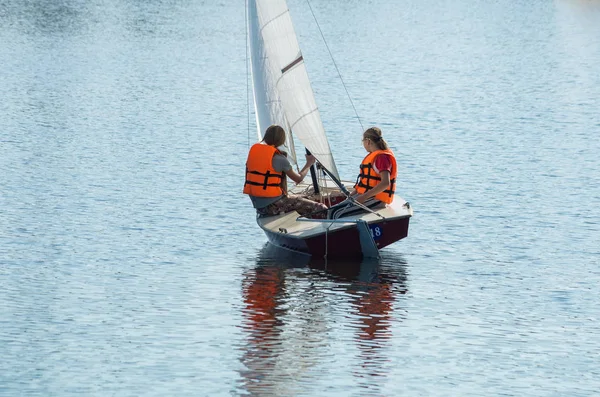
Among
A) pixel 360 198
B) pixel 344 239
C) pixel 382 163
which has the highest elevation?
pixel 382 163

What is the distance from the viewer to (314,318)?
16094 mm

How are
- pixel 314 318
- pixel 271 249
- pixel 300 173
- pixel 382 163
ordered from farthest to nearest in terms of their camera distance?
1. pixel 271 249
2. pixel 300 173
3. pixel 382 163
4. pixel 314 318

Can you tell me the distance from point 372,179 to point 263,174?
5.39ft

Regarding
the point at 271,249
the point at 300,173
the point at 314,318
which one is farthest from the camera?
A: the point at 271,249

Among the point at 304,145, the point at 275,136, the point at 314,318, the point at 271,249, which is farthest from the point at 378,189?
the point at 314,318

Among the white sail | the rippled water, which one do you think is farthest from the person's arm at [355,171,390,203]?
the white sail

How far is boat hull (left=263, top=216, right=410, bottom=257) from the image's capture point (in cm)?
1844

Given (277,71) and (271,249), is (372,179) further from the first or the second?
(277,71)

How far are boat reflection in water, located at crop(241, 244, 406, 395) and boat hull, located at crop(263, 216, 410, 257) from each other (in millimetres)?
178

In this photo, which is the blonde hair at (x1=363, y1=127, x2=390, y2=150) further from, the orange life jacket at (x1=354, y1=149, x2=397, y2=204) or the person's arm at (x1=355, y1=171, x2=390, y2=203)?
the person's arm at (x1=355, y1=171, x2=390, y2=203)

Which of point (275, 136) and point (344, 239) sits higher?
point (275, 136)

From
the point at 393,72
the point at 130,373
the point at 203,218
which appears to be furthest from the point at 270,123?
the point at 393,72

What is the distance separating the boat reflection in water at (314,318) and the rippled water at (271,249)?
4 cm

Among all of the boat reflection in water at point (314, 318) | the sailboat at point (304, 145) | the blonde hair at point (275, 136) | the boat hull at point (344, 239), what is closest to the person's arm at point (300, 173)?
the sailboat at point (304, 145)
